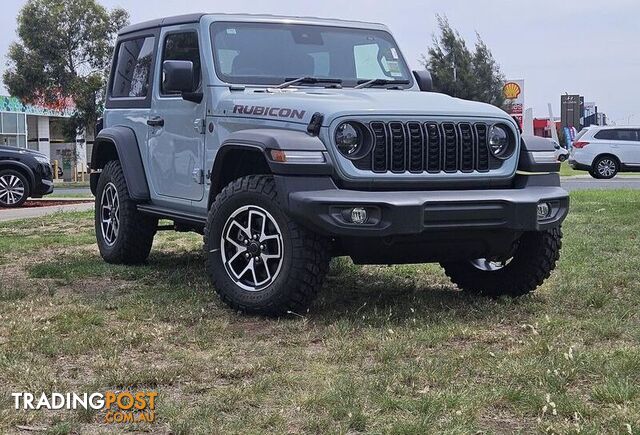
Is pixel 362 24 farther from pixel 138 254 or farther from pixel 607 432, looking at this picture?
pixel 607 432

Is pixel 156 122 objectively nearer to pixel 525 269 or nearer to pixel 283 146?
pixel 283 146

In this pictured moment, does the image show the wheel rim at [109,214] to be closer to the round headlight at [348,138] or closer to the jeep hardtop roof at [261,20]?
the jeep hardtop roof at [261,20]

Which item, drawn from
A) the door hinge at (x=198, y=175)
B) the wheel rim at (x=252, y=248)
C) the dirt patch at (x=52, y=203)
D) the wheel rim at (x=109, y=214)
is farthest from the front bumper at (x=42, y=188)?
the wheel rim at (x=252, y=248)

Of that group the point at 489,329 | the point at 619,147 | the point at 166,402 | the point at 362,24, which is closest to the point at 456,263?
the point at 489,329

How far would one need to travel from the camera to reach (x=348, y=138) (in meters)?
5.45

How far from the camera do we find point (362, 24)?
7.39m

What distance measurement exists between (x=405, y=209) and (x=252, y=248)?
3.39 ft

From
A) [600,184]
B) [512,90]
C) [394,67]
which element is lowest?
[600,184]

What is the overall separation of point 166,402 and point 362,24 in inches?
172

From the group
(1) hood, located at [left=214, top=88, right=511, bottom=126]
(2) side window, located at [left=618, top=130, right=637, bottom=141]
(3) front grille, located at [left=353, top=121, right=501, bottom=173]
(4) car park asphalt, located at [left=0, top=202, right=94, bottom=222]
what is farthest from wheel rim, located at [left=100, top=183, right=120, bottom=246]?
(2) side window, located at [left=618, top=130, right=637, bottom=141]

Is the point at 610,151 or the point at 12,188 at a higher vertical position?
the point at 610,151

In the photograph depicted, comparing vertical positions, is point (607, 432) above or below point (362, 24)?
below

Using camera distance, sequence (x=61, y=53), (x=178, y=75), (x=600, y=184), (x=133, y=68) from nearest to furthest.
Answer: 1. (x=178, y=75)
2. (x=133, y=68)
3. (x=600, y=184)
4. (x=61, y=53)

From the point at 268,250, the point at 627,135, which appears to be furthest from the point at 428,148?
the point at 627,135
